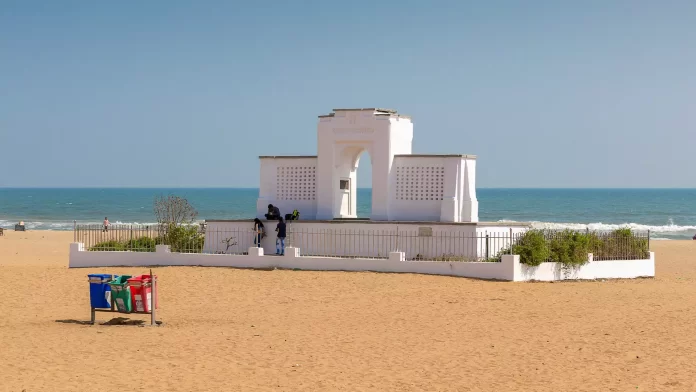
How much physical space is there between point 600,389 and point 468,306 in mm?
7375

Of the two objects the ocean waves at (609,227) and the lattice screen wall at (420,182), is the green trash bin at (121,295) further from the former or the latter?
the ocean waves at (609,227)

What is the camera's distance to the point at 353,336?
16422mm

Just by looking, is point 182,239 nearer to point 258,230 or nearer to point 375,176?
point 258,230

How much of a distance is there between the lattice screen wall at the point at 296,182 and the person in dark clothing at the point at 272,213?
3.53 ft

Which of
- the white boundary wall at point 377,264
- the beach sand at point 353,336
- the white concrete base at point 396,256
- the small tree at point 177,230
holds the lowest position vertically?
the beach sand at point 353,336

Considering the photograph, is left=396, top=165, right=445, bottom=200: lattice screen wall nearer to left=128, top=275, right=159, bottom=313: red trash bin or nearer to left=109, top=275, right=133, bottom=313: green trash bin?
left=128, top=275, right=159, bottom=313: red trash bin

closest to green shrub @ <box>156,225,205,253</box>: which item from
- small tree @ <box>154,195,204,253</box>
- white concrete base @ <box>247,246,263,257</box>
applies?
small tree @ <box>154,195,204,253</box>

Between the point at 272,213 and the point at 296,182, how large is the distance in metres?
1.55

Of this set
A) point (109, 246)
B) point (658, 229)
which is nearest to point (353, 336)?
point (109, 246)

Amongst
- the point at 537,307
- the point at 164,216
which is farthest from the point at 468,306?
the point at 164,216

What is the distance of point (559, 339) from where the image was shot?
53.4ft

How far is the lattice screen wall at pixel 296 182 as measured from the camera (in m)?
28.7

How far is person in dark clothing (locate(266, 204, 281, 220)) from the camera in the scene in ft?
91.3

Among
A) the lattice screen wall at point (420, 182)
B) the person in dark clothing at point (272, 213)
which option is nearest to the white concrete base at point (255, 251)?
the person in dark clothing at point (272, 213)
